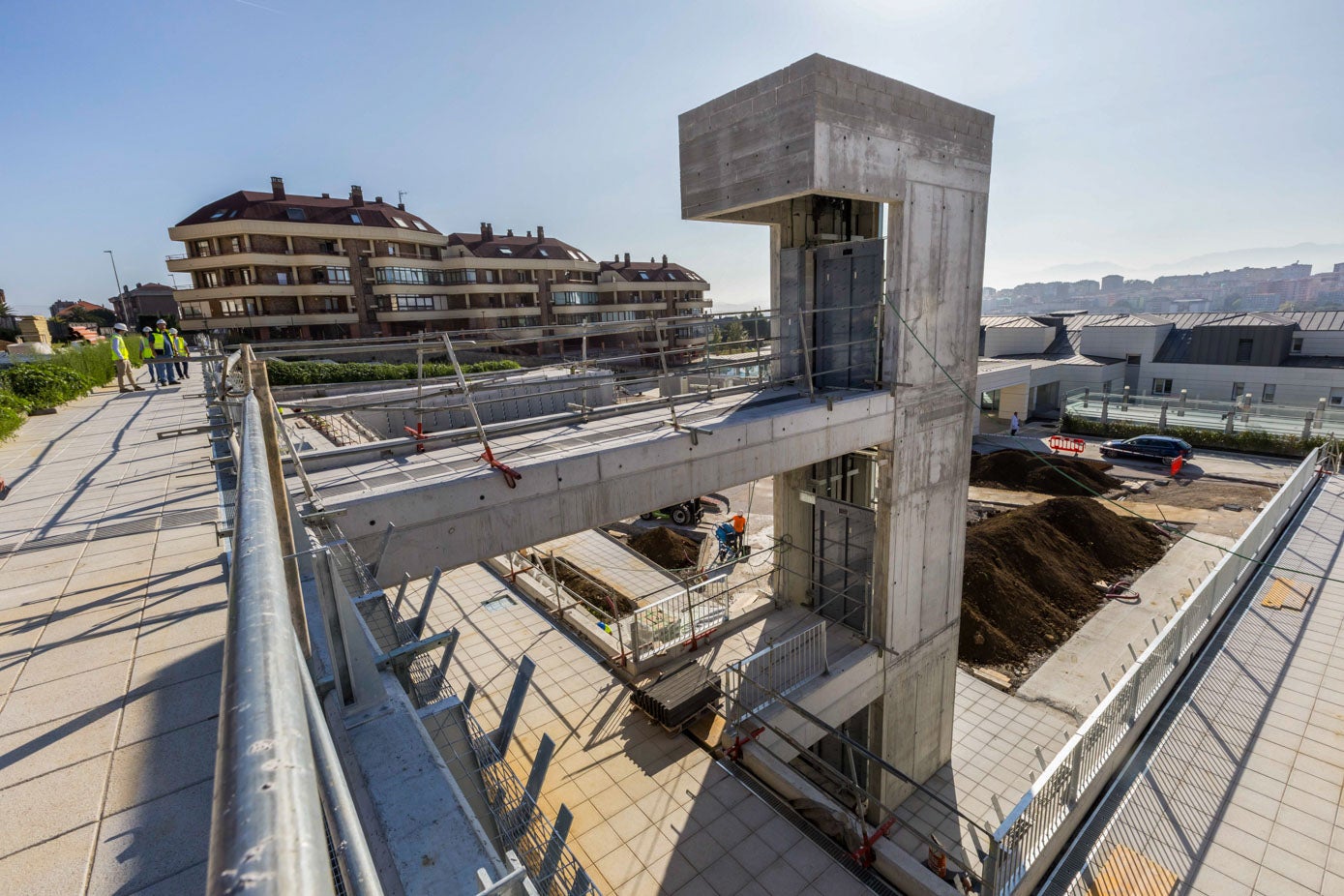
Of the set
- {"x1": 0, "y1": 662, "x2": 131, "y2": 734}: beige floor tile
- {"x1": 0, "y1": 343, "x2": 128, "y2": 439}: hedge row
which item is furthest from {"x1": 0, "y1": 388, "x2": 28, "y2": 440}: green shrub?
{"x1": 0, "y1": 662, "x2": 131, "y2": 734}: beige floor tile

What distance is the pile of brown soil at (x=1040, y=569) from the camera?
13.8 m

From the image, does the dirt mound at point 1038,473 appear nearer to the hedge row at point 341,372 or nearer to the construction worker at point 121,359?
the hedge row at point 341,372

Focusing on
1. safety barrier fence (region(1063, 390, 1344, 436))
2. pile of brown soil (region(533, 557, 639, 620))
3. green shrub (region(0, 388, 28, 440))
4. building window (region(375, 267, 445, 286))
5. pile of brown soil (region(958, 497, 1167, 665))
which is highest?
building window (region(375, 267, 445, 286))

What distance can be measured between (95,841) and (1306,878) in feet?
28.7

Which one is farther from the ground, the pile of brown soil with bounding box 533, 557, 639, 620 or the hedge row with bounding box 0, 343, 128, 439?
the hedge row with bounding box 0, 343, 128, 439

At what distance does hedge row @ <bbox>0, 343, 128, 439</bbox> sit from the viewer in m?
10.3

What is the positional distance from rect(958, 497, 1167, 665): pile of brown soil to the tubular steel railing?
14699 mm

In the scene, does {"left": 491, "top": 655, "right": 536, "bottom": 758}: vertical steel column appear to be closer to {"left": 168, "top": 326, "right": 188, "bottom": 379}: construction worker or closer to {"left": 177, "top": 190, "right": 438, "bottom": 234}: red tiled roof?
{"left": 168, "top": 326, "right": 188, "bottom": 379}: construction worker

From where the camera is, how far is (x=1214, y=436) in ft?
87.2

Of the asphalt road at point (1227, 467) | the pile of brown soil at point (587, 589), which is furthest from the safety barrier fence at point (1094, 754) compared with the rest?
the asphalt road at point (1227, 467)

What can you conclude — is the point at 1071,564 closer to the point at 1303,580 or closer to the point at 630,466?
the point at 1303,580

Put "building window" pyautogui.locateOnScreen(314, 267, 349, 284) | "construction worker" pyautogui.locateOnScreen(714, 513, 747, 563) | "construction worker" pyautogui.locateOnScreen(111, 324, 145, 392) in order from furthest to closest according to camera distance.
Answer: "building window" pyautogui.locateOnScreen(314, 267, 349, 284) → "construction worker" pyautogui.locateOnScreen(714, 513, 747, 563) → "construction worker" pyautogui.locateOnScreen(111, 324, 145, 392)

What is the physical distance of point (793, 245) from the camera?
8898 mm

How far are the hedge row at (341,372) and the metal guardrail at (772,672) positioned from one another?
13912 millimetres
